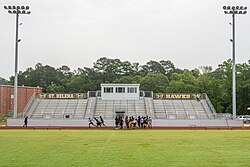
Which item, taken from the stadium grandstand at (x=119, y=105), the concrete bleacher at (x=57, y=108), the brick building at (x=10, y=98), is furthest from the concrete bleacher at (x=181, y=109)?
the brick building at (x=10, y=98)

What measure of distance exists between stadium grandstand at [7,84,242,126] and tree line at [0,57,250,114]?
574 inches

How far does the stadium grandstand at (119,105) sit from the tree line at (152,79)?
47.9 ft

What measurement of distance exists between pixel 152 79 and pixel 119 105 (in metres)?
36.8

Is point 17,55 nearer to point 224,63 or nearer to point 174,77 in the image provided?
point 224,63

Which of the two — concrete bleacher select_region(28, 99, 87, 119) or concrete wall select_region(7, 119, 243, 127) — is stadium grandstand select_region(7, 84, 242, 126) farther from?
concrete wall select_region(7, 119, 243, 127)

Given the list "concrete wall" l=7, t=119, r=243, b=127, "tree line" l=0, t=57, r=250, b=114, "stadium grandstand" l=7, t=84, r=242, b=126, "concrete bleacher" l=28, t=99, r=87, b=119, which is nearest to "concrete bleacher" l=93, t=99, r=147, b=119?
"stadium grandstand" l=7, t=84, r=242, b=126

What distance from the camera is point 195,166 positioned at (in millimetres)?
13758

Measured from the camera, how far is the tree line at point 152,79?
79.3m

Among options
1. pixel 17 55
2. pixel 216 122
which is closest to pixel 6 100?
pixel 17 55

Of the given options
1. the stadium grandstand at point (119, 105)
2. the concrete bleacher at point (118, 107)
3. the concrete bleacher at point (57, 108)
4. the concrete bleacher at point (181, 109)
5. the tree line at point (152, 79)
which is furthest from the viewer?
the tree line at point (152, 79)

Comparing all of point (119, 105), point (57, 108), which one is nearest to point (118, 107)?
point (119, 105)

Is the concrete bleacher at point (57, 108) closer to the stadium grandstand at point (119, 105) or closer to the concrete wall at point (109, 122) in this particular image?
the stadium grandstand at point (119, 105)

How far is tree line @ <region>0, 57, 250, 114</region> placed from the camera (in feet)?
260

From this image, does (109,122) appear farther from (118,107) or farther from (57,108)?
(57,108)
